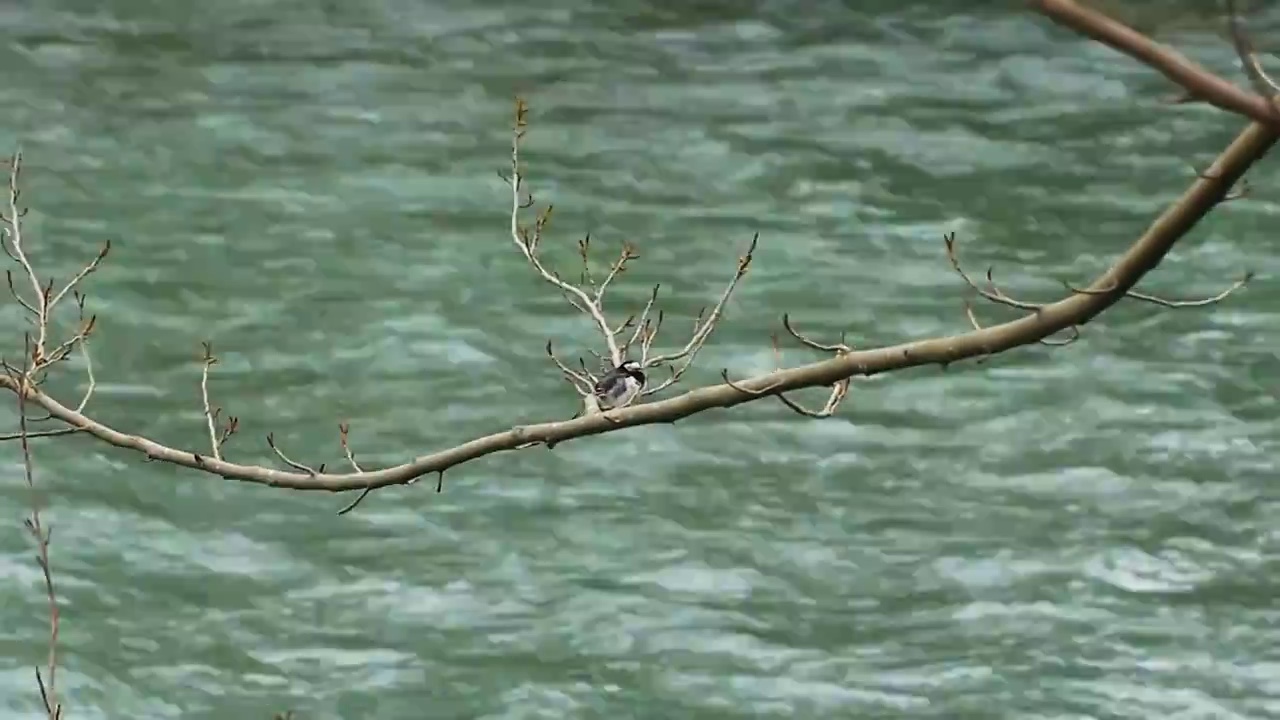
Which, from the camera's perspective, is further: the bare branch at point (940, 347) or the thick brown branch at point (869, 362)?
the thick brown branch at point (869, 362)

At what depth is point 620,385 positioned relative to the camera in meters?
3.86

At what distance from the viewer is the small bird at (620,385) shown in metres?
3.63

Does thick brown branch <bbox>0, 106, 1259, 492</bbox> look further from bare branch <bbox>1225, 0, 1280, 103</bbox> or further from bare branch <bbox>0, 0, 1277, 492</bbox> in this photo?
bare branch <bbox>1225, 0, 1280, 103</bbox>

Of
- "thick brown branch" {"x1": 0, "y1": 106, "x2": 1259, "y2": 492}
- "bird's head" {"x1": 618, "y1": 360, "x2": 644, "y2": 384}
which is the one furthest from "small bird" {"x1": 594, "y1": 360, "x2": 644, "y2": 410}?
"thick brown branch" {"x1": 0, "y1": 106, "x2": 1259, "y2": 492}

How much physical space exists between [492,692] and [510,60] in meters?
12.0

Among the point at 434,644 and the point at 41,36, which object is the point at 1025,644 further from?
the point at 41,36

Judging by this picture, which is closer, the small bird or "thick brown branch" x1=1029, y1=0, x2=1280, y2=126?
"thick brown branch" x1=1029, y1=0, x2=1280, y2=126

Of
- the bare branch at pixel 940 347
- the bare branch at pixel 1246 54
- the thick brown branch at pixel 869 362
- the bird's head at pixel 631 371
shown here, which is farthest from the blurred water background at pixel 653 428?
the bird's head at pixel 631 371

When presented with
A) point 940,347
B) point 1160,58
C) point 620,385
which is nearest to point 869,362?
point 940,347

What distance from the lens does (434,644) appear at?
791cm

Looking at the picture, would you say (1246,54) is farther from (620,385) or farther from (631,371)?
(620,385)

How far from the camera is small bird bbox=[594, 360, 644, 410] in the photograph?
363 centimetres

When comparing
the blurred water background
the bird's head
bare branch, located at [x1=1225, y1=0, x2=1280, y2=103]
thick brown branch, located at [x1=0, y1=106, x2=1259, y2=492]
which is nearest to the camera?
bare branch, located at [x1=1225, y1=0, x2=1280, y2=103]

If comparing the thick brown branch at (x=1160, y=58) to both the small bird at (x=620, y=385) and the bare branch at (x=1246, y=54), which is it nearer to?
the bare branch at (x=1246, y=54)
